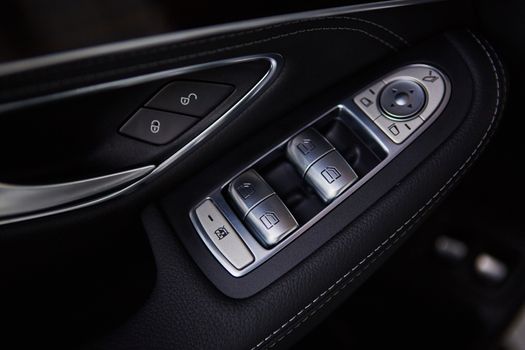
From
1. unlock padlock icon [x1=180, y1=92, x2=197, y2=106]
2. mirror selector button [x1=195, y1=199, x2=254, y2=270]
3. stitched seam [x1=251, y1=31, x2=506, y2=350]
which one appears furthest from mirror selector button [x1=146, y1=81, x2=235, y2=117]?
stitched seam [x1=251, y1=31, x2=506, y2=350]

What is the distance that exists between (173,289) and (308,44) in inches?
11.8

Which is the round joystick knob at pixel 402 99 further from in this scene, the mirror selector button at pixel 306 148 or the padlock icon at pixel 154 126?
the padlock icon at pixel 154 126

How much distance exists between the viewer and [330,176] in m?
0.62

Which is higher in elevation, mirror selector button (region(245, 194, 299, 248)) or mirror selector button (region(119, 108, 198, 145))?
mirror selector button (region(119, 108, 198, 145))

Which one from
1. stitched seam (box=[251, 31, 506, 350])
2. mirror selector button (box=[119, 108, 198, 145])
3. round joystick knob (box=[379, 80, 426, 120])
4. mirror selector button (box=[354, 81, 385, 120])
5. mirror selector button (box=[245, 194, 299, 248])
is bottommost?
stitched seam (box=[251, 31, 506, 350])

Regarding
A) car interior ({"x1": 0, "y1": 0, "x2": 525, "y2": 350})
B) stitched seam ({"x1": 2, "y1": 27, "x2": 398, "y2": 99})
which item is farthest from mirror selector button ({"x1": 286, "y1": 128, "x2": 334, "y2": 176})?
stitched seam ({"x1": 2, "y1": 27, "x2": 398, "y2": 99})

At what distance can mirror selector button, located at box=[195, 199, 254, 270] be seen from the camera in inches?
23.6

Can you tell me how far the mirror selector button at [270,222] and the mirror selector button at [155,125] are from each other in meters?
0.12

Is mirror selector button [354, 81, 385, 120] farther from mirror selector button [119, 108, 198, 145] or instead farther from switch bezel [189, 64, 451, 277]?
mirror selector button [119, 108, 198, 145]

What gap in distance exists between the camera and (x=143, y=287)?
0.66 m

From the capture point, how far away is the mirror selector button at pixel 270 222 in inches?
23.6

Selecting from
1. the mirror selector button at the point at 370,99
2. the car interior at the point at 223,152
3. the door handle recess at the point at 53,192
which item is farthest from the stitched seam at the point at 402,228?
the door handle recess at the point at 53,192

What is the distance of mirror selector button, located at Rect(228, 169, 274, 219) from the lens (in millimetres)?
614

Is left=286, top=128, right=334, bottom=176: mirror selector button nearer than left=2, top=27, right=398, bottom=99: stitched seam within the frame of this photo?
No
